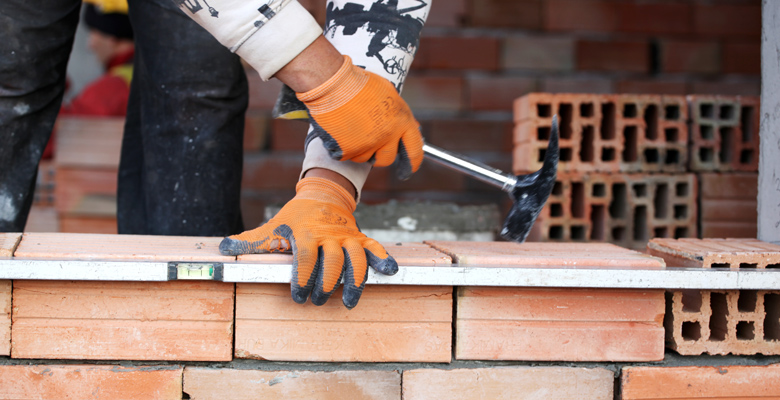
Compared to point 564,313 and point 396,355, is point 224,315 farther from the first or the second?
point 564,313

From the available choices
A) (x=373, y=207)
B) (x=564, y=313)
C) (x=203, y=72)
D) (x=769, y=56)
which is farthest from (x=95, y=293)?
(x=769, y=56)

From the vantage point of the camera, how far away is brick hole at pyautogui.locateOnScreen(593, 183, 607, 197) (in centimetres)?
225

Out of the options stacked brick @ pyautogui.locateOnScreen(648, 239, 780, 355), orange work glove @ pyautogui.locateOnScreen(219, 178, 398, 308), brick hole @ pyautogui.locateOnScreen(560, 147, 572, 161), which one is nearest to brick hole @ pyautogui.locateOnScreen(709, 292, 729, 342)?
stacked brick @ pyautogui.locateOnScreen(648, 239, 780, 355)

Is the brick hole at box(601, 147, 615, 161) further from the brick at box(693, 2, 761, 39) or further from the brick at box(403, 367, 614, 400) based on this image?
the brick at box(693, 2, 761, 39)

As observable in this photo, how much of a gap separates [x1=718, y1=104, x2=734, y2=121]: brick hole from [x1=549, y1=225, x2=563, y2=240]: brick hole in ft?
2.41

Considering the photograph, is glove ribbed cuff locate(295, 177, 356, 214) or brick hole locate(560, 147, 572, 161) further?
brick hole locate(560, 147, 572, 161)

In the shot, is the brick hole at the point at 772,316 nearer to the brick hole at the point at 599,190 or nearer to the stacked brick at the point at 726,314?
the stacked brick at the point at 726,314

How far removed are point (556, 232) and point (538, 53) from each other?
58.0 inches

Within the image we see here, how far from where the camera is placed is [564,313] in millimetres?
1269

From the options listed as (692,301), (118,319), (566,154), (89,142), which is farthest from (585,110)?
(89,142)

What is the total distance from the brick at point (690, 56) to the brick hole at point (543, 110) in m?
1.61

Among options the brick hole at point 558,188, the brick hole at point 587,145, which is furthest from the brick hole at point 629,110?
the brick hole at point 558,188

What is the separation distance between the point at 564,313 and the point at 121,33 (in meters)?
3.53

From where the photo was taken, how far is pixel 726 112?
2324 mm
